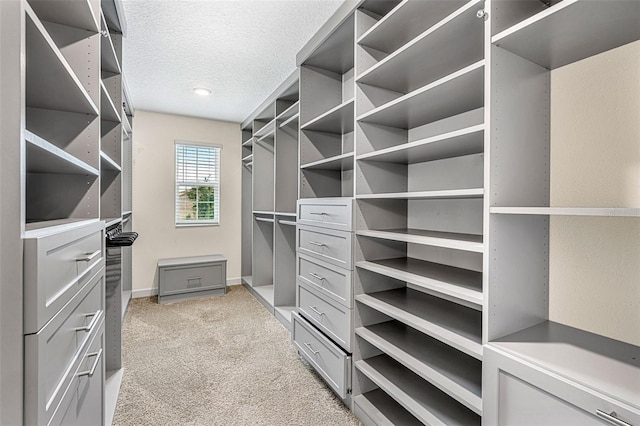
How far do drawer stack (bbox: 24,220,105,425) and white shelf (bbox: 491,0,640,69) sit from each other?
1.57 m

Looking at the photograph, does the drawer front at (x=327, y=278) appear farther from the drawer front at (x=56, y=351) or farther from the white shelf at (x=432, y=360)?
the drawer front at (x=56, y=351)

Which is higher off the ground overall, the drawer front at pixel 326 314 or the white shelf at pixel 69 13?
the white shelf at pixel 69 13

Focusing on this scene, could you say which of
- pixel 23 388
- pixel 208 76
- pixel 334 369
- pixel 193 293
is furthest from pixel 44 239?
pixel 193 293

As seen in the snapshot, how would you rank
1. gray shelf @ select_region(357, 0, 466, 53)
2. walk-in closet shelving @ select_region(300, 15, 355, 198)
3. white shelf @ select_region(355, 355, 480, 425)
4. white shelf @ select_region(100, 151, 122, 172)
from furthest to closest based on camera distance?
walk-in closet shelving @ select_region(300, 15, 355, 198)
white shelf @ select_region(100, 151, 122, 172)
gray shelf @ select_region(357, 0, 466, 53)
white shelf @ select_region(355, 355, 480, 425)

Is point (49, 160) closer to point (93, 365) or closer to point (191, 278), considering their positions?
point (93, 365)

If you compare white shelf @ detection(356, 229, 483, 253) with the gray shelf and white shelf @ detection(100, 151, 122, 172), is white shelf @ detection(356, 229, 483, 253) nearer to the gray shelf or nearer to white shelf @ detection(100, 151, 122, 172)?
the gray shelf

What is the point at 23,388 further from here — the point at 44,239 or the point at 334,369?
the point at 334,369

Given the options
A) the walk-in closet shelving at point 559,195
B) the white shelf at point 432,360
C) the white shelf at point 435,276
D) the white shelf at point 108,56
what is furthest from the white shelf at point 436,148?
the white shelf at point 108,56

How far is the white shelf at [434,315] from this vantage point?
1296mm

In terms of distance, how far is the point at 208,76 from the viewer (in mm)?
3031

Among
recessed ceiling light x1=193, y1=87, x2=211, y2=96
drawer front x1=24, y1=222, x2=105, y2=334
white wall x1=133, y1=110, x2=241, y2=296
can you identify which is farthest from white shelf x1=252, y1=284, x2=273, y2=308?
drawer front x1=24, y1=222, x2=105, y2=334

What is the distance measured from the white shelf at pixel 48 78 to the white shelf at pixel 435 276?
1.58 m

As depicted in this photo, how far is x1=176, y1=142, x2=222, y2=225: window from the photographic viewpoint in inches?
177

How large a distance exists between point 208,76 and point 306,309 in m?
2.39
